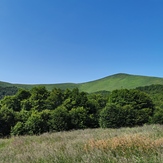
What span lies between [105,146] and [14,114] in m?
18.5

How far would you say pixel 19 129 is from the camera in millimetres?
19922

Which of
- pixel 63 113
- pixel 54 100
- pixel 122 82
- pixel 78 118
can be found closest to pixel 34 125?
pixel 63 113

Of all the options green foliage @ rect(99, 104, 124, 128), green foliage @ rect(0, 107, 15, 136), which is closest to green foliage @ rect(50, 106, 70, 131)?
green foliage @ rect(99, 104, 124, 128)

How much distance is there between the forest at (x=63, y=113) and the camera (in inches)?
789

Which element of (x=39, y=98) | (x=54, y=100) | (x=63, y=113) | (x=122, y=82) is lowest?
(x=63, y=113)

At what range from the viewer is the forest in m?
20.0

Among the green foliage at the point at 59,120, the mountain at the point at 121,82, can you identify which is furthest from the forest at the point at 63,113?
the mountain at the point at 121,82

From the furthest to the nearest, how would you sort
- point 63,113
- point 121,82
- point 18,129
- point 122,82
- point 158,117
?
point 121,82 < point 122,82 < point 158,117 < point 63,113 < point 18,129

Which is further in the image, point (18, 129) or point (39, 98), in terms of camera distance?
point (39, 98)

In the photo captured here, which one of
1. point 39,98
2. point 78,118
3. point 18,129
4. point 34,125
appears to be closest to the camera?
point 34,125

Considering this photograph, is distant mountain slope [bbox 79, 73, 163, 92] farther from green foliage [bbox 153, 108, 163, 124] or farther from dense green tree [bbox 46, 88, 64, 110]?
dense green tree [bbox 46, 88, 64, 110]

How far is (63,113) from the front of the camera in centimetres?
2017

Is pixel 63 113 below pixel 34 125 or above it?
above

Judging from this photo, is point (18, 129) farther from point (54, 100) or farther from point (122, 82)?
point (122, 82)
